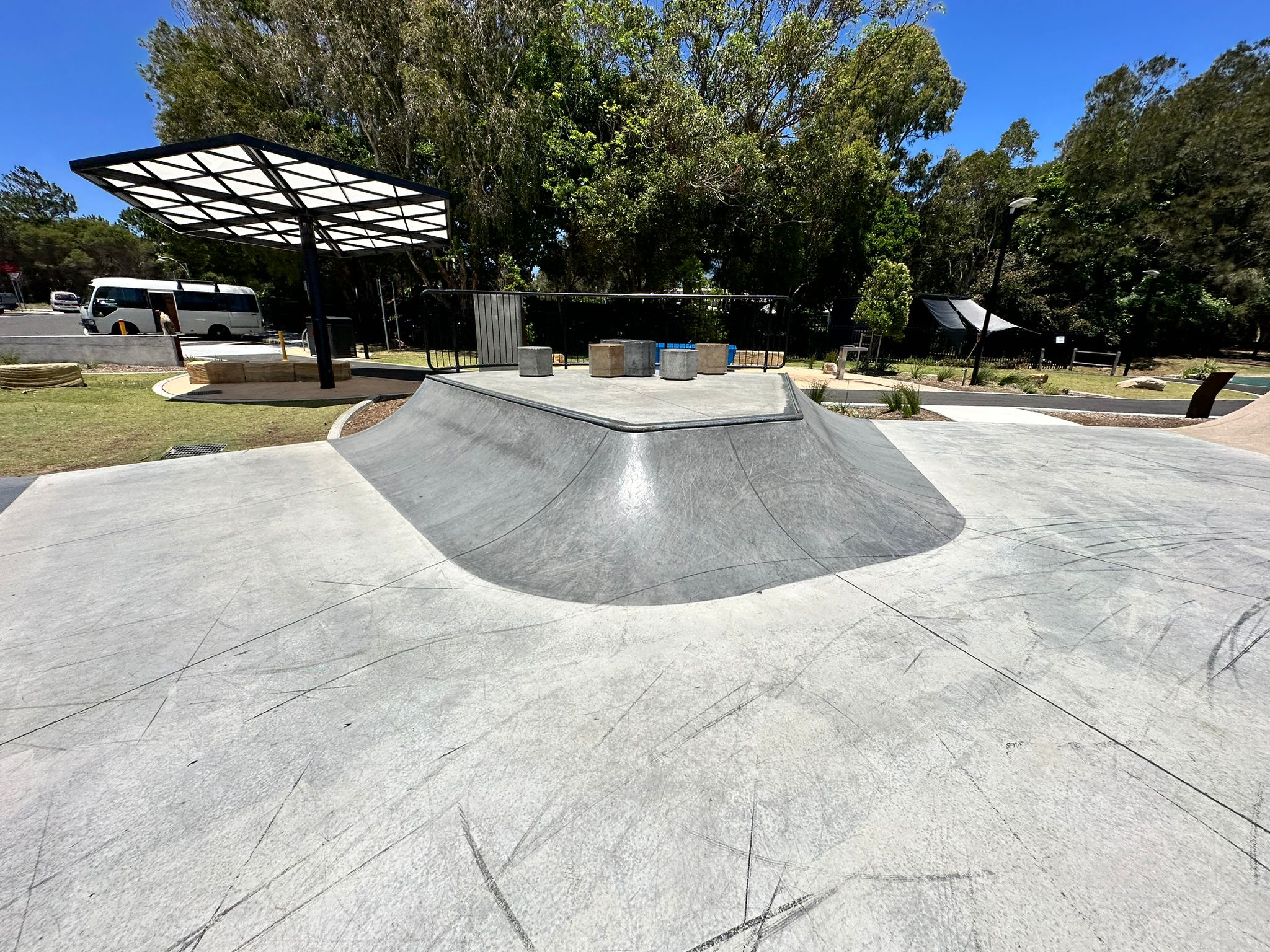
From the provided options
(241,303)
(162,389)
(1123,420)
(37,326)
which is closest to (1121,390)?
(1123,420)

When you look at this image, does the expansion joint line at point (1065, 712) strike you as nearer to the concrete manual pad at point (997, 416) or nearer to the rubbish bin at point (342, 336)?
the concrete manual pad at point (997, 416)

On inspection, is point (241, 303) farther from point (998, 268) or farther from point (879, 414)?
point (998, 268)

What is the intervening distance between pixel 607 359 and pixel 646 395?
261cm

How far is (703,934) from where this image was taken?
1717 millimetres

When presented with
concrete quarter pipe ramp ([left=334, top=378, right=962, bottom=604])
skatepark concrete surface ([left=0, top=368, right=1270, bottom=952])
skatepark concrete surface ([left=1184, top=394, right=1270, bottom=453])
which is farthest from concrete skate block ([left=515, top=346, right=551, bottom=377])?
skatepark concrete surface ([left=1184, top=394, right=1270, bottom=453])

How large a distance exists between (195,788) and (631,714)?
201 centimetres

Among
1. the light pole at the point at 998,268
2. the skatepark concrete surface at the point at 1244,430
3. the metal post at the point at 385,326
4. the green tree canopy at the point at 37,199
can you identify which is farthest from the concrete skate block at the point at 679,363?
the green tree canopy at the point at 37,199

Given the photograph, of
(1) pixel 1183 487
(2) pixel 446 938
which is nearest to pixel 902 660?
(2) pixel 446 938

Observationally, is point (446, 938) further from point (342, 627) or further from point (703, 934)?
point (342, 627)

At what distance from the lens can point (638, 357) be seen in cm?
1029

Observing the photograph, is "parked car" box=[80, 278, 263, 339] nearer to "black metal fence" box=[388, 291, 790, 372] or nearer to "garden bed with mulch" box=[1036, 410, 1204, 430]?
"black metal fence" box=[388, 291, 790, 372]

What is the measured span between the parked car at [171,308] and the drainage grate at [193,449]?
21648mm

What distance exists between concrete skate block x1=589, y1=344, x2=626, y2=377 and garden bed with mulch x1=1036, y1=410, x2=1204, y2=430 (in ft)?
34.5

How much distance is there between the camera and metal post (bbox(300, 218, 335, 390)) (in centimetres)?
1255
